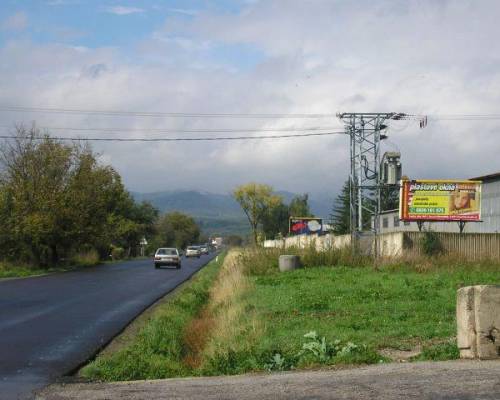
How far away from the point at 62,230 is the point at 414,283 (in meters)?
37.3

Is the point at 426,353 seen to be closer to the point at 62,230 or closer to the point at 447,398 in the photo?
the point at 447,398

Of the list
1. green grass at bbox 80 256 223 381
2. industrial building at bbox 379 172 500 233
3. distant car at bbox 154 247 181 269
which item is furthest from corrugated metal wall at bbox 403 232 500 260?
distant car at bbox 154 247 181 269

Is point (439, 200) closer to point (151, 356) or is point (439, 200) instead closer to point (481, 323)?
point (151, 356)

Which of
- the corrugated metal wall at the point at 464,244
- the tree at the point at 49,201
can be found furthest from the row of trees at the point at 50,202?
the corrugated metal wall at the point at 464,244

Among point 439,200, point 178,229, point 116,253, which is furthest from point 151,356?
point 178,229

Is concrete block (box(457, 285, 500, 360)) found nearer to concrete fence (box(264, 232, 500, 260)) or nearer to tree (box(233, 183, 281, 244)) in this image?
concrete fence (box(264, 232, 500, 260))

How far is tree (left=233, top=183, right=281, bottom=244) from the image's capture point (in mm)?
109062

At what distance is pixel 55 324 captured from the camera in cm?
1719

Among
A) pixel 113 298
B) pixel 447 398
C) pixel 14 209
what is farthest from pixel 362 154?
pixel 447 398

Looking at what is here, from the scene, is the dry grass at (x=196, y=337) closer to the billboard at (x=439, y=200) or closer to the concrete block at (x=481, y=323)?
the concrete block at (x=481, y=323)

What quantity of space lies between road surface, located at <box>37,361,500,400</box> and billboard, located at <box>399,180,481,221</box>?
36.2 metres

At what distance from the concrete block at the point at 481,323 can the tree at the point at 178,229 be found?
5756 inches

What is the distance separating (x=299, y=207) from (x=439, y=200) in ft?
247

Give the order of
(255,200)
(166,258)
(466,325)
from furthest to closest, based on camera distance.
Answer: (255,200)
(166,258)
(466,325)
